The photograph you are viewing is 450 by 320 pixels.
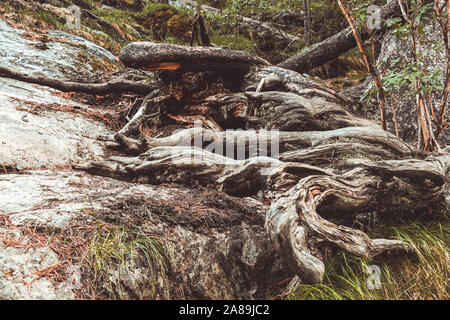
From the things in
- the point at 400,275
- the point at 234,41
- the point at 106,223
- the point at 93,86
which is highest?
the point at 234,41

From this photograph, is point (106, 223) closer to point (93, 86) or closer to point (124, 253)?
point (124, 253)

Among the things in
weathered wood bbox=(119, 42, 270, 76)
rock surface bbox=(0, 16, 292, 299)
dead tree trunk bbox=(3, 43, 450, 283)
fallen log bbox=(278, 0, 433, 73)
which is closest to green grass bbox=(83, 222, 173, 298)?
rock surface bbox=(0, 16, 292, 299)

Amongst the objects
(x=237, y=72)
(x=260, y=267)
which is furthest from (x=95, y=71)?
(x=260, y=267)

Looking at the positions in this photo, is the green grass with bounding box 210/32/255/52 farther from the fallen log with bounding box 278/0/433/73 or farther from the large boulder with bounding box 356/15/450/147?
the large boulder with bounding box 356/15/450/147

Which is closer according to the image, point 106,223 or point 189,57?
point 106,223

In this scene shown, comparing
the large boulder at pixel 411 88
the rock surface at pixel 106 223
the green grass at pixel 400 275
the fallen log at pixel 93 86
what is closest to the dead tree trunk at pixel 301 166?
the green grass at pixel 400 275

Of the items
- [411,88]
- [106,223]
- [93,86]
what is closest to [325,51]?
[411,88]

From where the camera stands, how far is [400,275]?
1.90 metres

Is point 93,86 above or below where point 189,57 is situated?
below

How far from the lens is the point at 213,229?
219 centimetres

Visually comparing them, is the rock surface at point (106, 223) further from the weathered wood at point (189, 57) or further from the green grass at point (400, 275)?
the weathered wood at point (189, 57)

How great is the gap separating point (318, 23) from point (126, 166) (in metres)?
11.3

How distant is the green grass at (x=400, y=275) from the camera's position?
171 centimetres

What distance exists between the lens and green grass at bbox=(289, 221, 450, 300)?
1.71 meters
